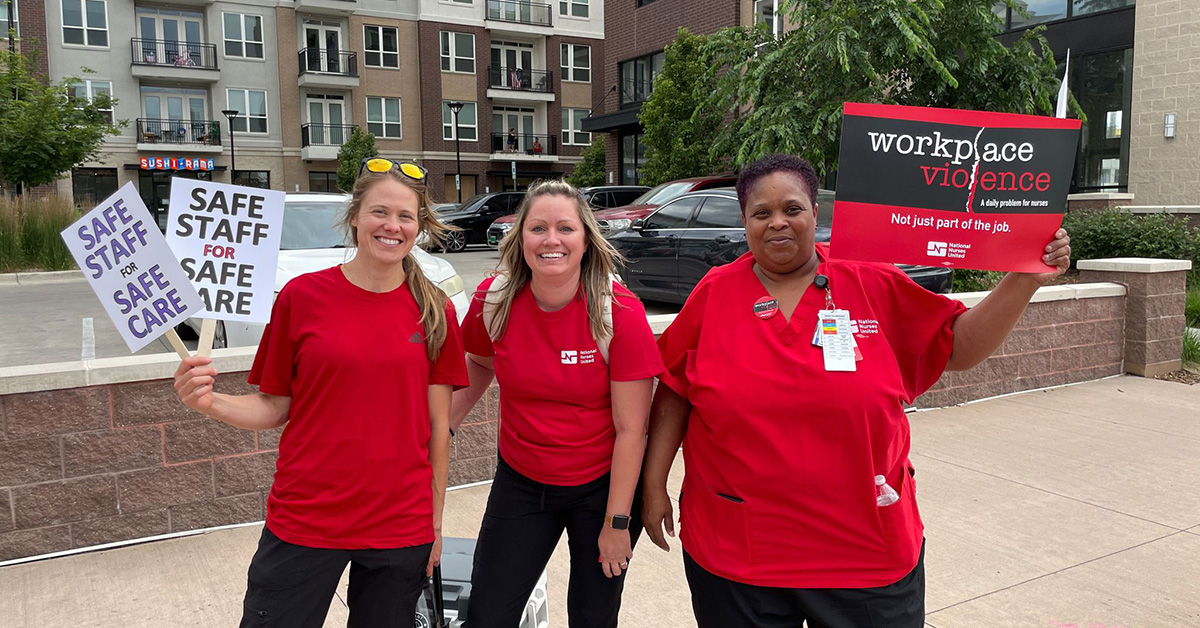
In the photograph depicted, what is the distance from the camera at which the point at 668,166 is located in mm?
22016

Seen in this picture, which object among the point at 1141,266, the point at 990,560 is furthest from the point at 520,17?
the point at 990,560

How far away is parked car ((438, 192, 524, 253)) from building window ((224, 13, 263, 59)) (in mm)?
21354

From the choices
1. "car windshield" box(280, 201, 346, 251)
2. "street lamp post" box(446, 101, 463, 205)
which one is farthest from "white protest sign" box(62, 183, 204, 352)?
"street lamp post" box(446, 101, 463, 205)

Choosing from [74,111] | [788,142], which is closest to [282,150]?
[74,111]

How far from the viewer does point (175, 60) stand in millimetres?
38500

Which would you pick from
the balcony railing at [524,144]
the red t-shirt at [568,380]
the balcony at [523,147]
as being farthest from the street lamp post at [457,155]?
the red t-shirt at [568,380]

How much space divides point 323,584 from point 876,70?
12790 mm

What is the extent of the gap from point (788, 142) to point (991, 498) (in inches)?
338

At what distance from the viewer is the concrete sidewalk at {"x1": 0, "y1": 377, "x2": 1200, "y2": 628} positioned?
3721 mm

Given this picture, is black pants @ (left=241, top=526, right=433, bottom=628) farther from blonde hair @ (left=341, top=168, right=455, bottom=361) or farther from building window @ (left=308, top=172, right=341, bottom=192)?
building window @ (left=308, top=172, right=341, bottom=192)

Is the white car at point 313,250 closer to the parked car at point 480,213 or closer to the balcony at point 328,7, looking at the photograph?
the parked car at point 480,213

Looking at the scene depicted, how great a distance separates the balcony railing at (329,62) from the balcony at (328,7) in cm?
182

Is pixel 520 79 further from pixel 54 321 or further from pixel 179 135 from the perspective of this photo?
pixel 54 321

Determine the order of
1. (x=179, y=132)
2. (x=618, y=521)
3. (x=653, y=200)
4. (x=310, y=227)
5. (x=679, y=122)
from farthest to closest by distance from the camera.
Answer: (x=179, y=132), (x=679, y=122), (x=653, y=200), (x=310, y=227), (x=618, y=521)
